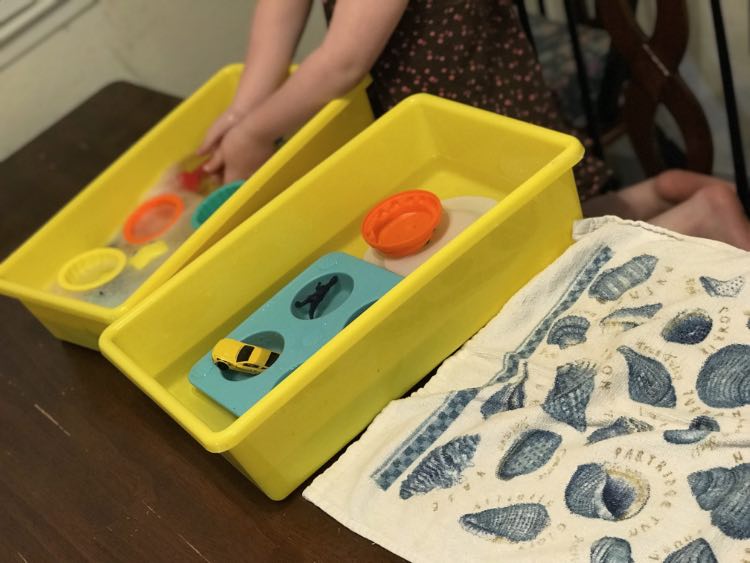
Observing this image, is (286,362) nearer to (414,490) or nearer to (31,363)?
(414,490)

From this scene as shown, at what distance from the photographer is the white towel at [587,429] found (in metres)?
0.45

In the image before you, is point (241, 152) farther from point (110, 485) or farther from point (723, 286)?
point (723, 286)

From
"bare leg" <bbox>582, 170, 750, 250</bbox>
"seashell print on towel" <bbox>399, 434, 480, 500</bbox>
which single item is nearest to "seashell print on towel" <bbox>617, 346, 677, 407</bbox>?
"seashell print on towel" <bbox>399, 434, 480, 500</bbox>

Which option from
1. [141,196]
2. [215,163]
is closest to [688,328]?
[215,163]

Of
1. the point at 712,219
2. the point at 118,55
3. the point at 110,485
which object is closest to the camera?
the point at 110,485

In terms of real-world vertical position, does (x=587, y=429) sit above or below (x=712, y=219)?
above

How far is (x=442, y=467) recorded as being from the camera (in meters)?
0.53

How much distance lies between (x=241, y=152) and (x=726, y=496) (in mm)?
599

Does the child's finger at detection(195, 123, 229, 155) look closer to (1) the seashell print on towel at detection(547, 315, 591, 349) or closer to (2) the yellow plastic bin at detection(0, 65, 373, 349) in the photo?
(2) the yellow plastic bin at detection(0, 65, 373, 349)

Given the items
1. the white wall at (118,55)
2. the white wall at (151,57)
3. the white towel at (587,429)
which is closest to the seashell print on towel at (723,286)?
the white towel at (587,429)

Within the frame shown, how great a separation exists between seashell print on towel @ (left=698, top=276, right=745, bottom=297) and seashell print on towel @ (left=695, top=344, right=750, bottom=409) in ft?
0.15

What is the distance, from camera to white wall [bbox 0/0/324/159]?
1215 millimetres

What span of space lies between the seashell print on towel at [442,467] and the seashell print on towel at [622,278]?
15 centimetres

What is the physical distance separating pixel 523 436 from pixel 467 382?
0.25 ft
